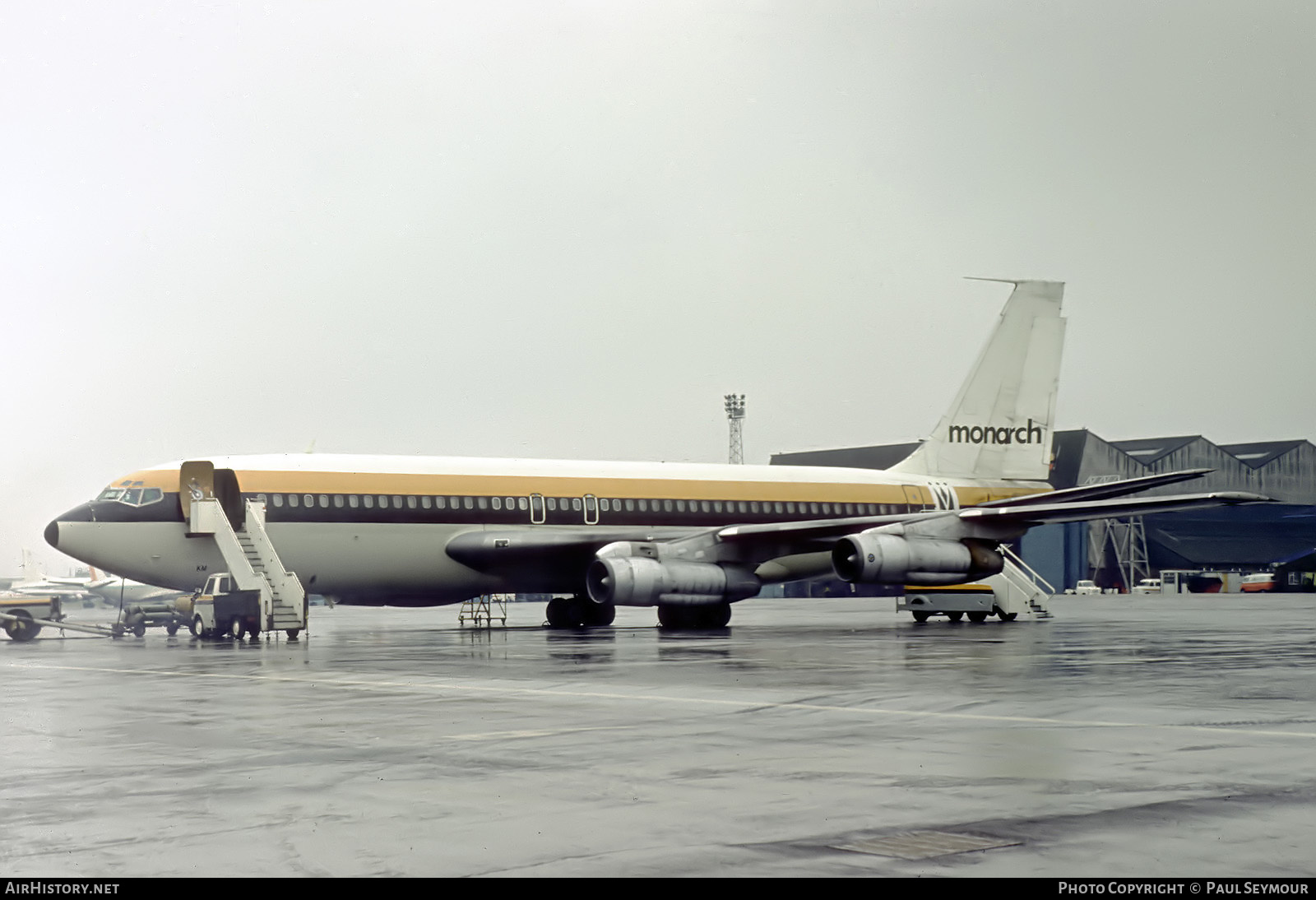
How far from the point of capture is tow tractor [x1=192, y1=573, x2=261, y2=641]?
31.1 m

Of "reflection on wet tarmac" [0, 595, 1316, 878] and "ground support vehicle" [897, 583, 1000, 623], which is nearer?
"reflection on wet tarmac" [0, 595, 1316, 878]

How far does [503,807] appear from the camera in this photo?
8773 mm

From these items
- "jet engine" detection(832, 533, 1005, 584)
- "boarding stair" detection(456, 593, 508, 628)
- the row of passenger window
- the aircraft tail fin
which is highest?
the aircraft tail fin

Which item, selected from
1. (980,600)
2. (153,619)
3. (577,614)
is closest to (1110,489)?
(980,600)

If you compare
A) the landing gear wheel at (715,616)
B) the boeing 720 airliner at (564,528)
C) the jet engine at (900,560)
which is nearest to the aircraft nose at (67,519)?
the boeing 720 airliner at (564,528)

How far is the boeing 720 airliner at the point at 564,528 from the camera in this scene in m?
33.4

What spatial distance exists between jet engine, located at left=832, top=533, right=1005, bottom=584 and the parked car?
64073 mm

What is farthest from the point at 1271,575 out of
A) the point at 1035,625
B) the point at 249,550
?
the point at 249,550

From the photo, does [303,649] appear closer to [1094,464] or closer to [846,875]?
[846,875]

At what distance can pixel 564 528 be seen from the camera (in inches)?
1479

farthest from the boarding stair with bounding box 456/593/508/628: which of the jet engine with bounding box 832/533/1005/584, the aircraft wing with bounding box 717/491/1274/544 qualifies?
the jet engine with bounding box 832/533/1005/584

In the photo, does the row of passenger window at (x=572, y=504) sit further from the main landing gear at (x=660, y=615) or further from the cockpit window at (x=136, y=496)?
the main landing gear at (x=660, y=615)

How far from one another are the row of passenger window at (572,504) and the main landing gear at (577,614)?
108 inches

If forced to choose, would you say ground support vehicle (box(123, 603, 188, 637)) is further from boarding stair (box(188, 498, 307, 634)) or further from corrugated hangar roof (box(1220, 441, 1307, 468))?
corrugated hangar roof (box(1220, 441, 1307, 468))
